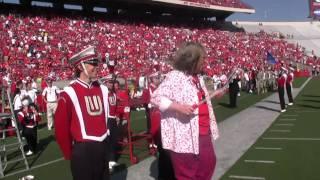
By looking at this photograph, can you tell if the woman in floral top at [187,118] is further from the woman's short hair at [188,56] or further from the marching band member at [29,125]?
the marching band member at [29,125]

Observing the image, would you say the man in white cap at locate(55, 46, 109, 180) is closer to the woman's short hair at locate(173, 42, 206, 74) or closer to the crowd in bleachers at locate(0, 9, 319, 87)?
the woman's short hair at locate(173, 42, 206, 74)

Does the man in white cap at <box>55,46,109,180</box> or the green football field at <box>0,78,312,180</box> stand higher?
the man in white cap at <box>55,46,109,180</box>

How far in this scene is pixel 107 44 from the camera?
3316 cm

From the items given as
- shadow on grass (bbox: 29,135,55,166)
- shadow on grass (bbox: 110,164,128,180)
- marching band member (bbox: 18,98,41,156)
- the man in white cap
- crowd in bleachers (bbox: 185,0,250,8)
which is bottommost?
shadow on grass (bbox: 29,135,55,166)

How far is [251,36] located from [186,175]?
56540 mm

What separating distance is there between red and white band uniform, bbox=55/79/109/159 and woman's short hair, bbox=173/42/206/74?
1009mm

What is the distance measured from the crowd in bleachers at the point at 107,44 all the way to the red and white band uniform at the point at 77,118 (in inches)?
440

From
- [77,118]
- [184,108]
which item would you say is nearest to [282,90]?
[77,118]

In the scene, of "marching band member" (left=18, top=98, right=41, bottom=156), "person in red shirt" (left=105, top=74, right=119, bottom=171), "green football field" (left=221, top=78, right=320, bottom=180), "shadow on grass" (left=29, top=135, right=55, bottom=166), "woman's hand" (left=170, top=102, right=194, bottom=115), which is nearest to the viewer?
"woman's hand" (left=170, top=102, right=194, bottom=115)

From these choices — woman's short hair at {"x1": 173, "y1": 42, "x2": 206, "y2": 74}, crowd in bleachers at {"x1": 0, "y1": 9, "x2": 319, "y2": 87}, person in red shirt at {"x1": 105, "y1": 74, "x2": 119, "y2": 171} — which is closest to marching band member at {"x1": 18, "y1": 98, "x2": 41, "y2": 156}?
person in red shirt at {"x1": 105, "y1": 74, "x2": 119, "y2": 171}

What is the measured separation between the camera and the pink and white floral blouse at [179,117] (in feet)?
13.5

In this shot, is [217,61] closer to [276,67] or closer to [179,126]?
[276,67]

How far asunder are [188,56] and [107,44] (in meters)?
29.4

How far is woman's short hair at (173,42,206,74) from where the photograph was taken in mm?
4152
